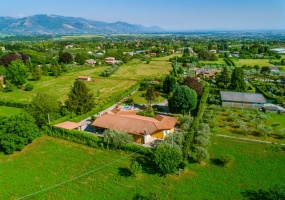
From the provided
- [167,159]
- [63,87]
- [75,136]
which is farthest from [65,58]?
[167,159]

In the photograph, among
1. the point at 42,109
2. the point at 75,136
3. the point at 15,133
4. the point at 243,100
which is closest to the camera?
the point at 15,133

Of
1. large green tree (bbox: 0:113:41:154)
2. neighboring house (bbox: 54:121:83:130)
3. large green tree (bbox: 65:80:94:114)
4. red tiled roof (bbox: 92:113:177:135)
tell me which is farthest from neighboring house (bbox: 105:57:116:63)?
large green tree (bbox: 0:113:41:154)

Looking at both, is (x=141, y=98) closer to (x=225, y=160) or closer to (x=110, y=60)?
(x=225, y=160)

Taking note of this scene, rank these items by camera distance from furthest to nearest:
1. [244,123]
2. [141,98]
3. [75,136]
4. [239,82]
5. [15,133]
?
[239,82]
[141,98]
[244,123]
[75,136]
[15,133]

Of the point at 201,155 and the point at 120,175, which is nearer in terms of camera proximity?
the point at 120,175

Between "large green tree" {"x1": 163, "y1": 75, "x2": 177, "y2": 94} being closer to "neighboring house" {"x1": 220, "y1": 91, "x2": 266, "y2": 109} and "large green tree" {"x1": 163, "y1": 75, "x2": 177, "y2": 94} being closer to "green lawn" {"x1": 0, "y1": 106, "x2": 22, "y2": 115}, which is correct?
"neighboring house" {"x1": 220, "y1": 91, "x2": 266, "y2": 109}

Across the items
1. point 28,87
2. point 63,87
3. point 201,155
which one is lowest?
point 63,87

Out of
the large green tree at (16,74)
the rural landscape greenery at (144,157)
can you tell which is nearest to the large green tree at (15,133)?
the rural landscape greenery at (144,157)
